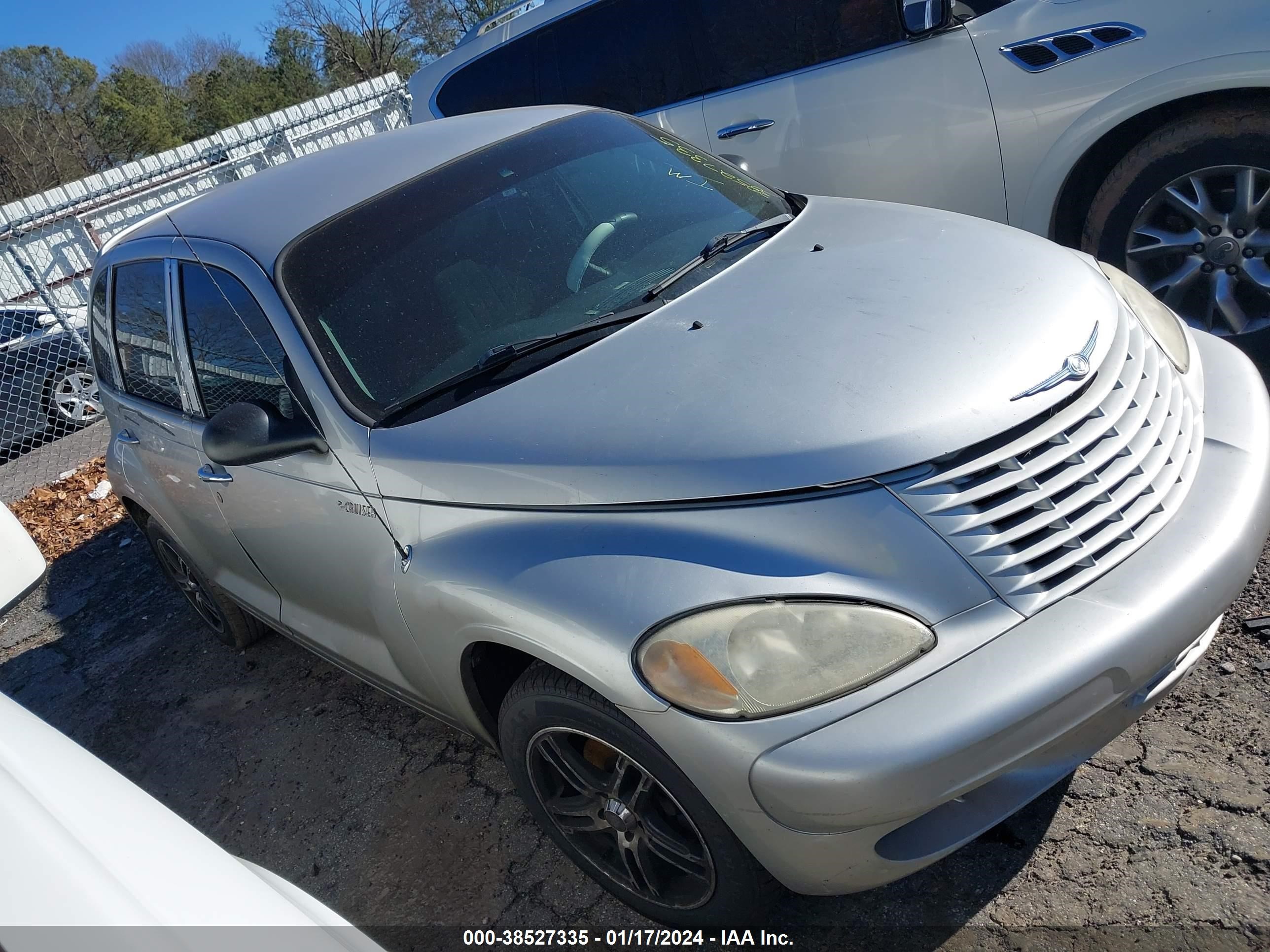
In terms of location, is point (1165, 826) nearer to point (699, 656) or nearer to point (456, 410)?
point (699, 656)

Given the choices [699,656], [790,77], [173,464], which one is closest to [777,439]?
[699,656]

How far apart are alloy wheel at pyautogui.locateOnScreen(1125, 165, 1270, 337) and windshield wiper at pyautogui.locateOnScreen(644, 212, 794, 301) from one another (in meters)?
1.63

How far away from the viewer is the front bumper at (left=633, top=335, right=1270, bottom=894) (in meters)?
1.66

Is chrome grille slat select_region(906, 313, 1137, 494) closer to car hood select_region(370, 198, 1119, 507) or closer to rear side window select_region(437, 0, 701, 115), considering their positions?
car hood select_region(370, 198, 1119, 507)

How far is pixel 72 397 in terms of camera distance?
900 cm

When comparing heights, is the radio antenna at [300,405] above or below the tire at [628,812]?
above

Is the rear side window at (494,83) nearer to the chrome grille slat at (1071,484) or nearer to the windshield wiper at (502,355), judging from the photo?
the windshield wiper at (502,355)

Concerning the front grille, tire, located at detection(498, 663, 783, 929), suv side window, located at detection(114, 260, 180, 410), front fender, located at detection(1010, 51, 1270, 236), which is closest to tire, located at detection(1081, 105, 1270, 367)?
front fender, located at detection(1010, 51, 1270, 236)

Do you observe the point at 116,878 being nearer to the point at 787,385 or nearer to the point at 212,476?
the point at 787,385

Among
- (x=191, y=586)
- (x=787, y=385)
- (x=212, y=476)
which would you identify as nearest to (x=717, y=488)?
(x=787, y=385)

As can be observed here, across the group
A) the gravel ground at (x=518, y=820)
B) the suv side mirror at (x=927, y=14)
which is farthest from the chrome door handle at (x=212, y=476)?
the suv side mirror at (x=927, y=14)

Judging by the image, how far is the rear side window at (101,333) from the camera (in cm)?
392

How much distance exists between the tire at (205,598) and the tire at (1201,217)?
12.7ft

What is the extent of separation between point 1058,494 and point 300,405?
1.93 m
